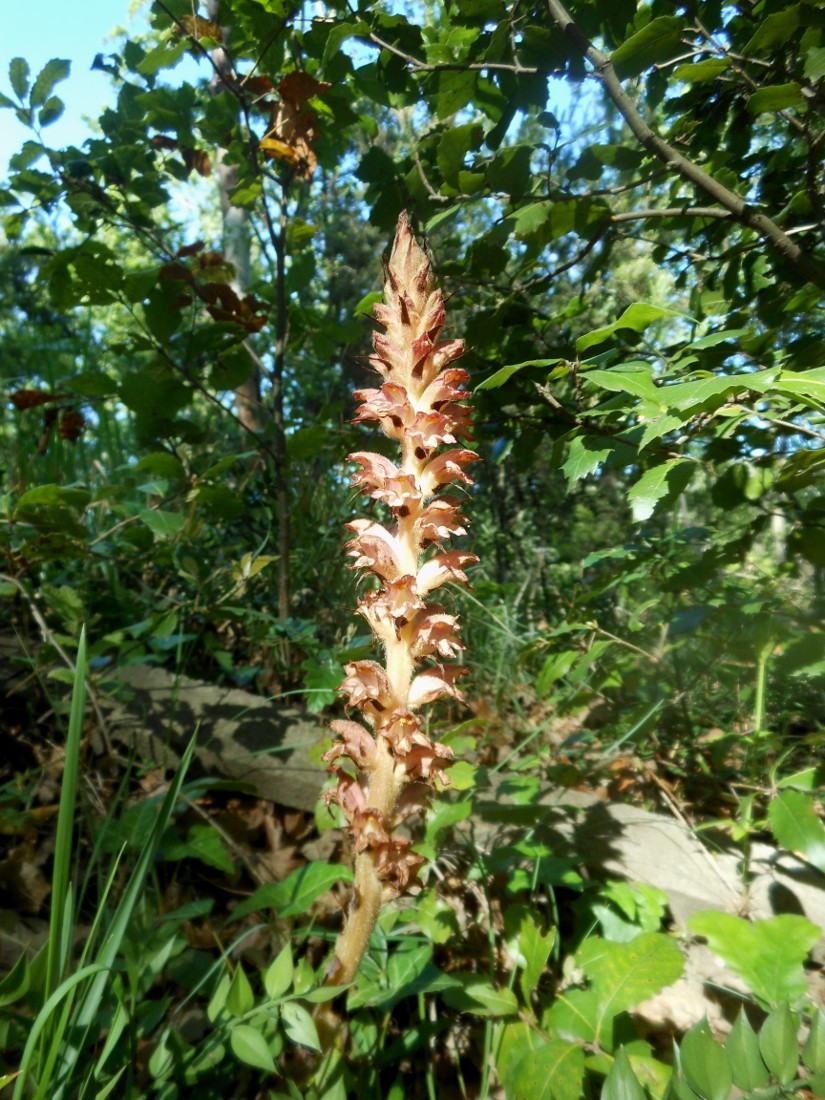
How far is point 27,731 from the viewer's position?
1930mm

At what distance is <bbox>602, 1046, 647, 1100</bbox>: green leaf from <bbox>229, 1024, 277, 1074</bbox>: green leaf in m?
0.44

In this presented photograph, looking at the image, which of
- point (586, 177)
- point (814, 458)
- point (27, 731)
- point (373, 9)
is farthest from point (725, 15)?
point (27, 731)

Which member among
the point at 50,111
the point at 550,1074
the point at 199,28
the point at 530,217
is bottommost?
the point at 550,1074

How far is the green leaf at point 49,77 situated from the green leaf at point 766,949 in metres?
2.75

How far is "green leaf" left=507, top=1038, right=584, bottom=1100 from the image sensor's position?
0.90m

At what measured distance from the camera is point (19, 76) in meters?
1.88

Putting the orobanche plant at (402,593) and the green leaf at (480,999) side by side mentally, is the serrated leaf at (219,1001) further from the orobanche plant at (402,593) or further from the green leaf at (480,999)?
the green leaf at (480,999)

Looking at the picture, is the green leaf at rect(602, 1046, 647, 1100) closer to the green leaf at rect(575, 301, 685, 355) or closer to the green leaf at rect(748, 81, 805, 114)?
the green leaf at rect(575, 301, 685, 355)

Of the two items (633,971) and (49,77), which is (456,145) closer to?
(49,77)

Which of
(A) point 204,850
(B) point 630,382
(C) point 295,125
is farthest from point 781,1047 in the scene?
(C) point 295,125

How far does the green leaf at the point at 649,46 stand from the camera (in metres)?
1.13

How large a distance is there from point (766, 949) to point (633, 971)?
0.24 meters

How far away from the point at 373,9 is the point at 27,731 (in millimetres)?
2219

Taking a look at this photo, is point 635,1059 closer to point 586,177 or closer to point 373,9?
point 586,177
